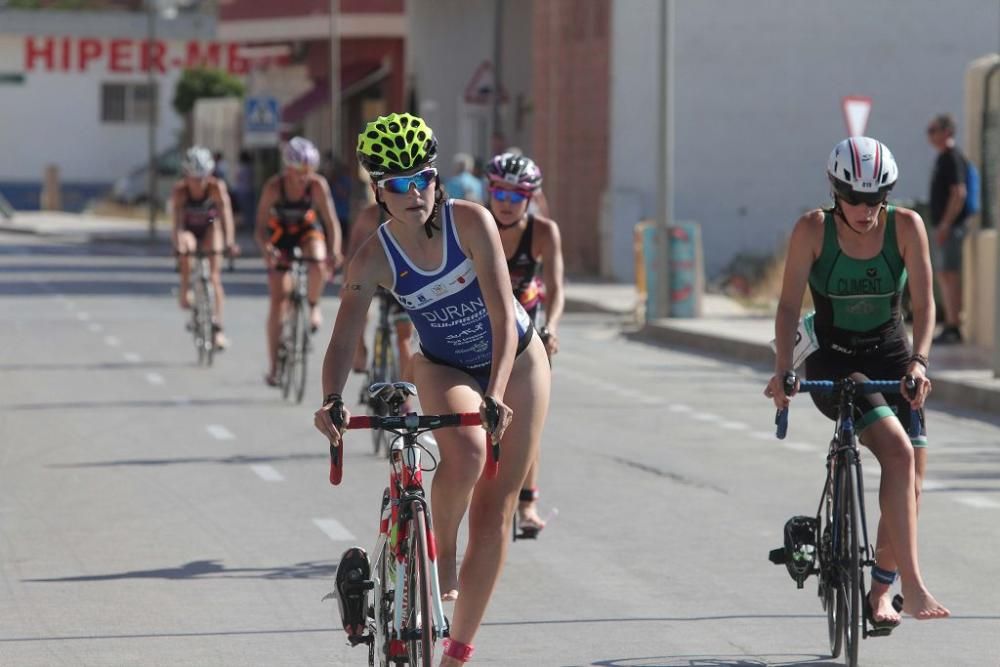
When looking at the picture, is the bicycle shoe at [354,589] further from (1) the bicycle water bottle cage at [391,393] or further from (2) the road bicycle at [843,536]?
(2) the road bicycle at [843,536]

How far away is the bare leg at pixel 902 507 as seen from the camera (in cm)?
753

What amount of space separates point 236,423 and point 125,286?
1884 cm

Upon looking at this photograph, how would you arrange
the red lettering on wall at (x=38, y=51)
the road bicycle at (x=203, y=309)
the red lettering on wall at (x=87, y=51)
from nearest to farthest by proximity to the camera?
the road bicycle at (x=203, y=309) → the red lettering on wall at (x=38, y=51) → the red lettering on wall at (x=87, y=51)

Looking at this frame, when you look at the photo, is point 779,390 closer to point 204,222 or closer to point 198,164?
point 198,164

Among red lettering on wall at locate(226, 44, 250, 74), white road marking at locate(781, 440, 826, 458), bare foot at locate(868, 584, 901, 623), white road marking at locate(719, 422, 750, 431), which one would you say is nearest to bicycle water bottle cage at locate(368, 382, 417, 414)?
bare foot at locate(868, 584, 901, 623)

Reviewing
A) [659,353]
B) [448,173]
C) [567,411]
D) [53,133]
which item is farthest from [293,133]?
[567,411]

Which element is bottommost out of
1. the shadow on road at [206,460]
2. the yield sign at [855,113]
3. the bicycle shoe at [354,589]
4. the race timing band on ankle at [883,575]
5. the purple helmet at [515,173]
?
the shadow on road at [206,460]

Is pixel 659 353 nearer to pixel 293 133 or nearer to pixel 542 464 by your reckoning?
pixel 542 464

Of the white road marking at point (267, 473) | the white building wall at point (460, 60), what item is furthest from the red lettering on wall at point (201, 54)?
the white road marking at point (267, 473)

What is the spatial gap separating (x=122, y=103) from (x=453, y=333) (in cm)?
7318

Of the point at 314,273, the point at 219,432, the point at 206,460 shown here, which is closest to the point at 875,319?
the point at 206,460

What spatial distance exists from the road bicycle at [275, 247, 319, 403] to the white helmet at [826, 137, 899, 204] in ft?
31.2

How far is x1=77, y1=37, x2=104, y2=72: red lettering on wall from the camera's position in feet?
255

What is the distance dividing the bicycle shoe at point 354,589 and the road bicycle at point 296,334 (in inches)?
399
